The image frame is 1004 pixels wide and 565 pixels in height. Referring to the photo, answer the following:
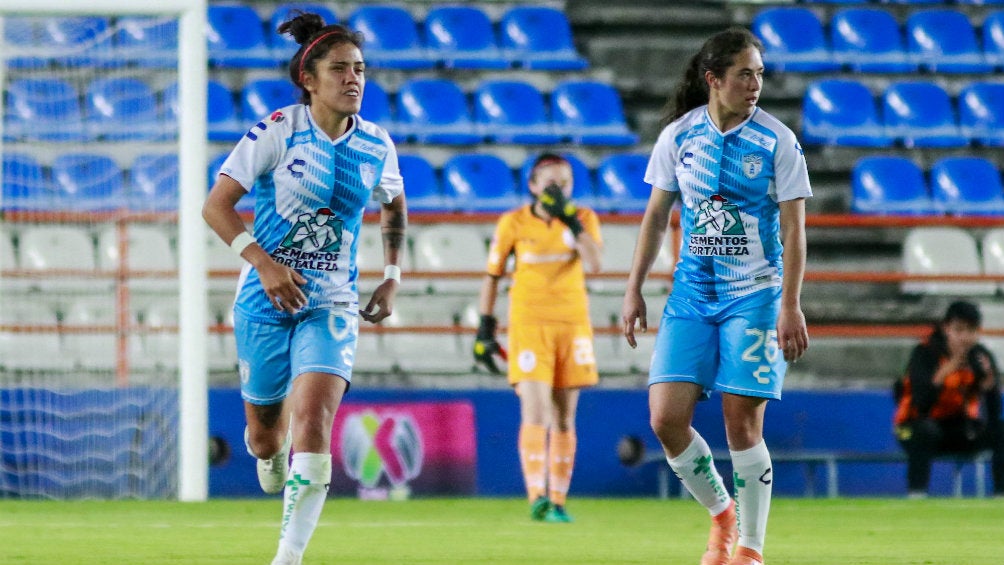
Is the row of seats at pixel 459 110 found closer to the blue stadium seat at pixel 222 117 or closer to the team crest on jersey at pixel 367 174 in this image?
the blue stadium seat at pixel 222 117

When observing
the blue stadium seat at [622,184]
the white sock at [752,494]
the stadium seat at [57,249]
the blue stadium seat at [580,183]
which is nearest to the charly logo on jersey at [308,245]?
the white sock at [752,494]

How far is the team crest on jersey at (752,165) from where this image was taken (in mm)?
5723

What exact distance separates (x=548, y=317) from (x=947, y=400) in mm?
3812

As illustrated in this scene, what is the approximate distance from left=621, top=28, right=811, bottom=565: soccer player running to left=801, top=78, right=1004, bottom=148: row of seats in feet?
36.7

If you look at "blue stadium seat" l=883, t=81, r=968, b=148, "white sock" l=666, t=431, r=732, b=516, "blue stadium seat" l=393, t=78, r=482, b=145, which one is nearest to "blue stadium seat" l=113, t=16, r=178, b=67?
"blue stadium seat" l=393, t=78, r=482, b=145

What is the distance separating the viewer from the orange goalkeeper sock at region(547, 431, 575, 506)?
9719mm

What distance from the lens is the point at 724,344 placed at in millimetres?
5828

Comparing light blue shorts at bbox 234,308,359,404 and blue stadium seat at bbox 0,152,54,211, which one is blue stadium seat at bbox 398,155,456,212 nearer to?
blue stadium seat at bbox 0,152,54,211

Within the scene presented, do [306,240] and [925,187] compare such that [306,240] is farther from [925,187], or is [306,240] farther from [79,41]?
[925,187]

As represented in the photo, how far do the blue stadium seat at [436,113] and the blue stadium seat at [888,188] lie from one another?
153 inches

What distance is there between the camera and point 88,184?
45.5 ft

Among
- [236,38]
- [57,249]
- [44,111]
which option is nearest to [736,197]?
[57,249]

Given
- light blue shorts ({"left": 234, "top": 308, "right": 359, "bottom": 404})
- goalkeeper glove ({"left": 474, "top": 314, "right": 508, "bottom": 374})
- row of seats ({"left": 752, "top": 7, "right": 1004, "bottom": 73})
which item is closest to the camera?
light blue shorts ({"left": 234, "top": 308, "right": 359, "bottom": 404})

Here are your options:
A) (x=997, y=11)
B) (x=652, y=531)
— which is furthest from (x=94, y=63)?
(x=997, y=11)
